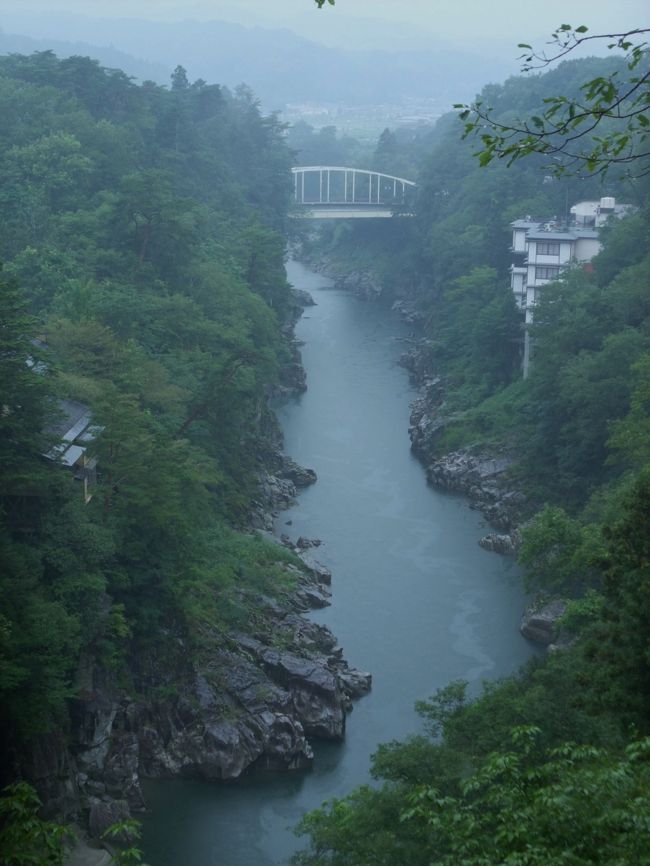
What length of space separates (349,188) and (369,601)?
29.8m

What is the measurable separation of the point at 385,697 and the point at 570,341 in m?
8.56

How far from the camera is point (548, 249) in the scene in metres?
23.4

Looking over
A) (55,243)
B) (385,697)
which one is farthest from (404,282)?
(385,697)

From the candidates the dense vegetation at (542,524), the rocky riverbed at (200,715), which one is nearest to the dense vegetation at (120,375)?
the rocky riverbed at (200,715)

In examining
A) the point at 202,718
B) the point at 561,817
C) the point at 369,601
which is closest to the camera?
the point at 561,817

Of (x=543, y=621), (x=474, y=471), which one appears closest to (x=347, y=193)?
(x=474, y=471)

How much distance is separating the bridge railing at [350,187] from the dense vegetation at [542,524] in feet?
7.24

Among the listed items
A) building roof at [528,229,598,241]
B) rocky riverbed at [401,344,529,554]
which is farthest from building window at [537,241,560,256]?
rocky riverbed at [401,344,529,554]

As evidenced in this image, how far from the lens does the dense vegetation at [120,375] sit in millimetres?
10914

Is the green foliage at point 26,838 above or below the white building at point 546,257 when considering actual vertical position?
below

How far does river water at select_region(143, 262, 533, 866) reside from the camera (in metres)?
10.8

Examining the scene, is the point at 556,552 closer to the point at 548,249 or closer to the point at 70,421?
the point at 70,421

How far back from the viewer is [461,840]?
457 centimetres

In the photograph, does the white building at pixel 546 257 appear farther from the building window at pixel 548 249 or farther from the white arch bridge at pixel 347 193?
the white arch bridge at pixel 347 193
